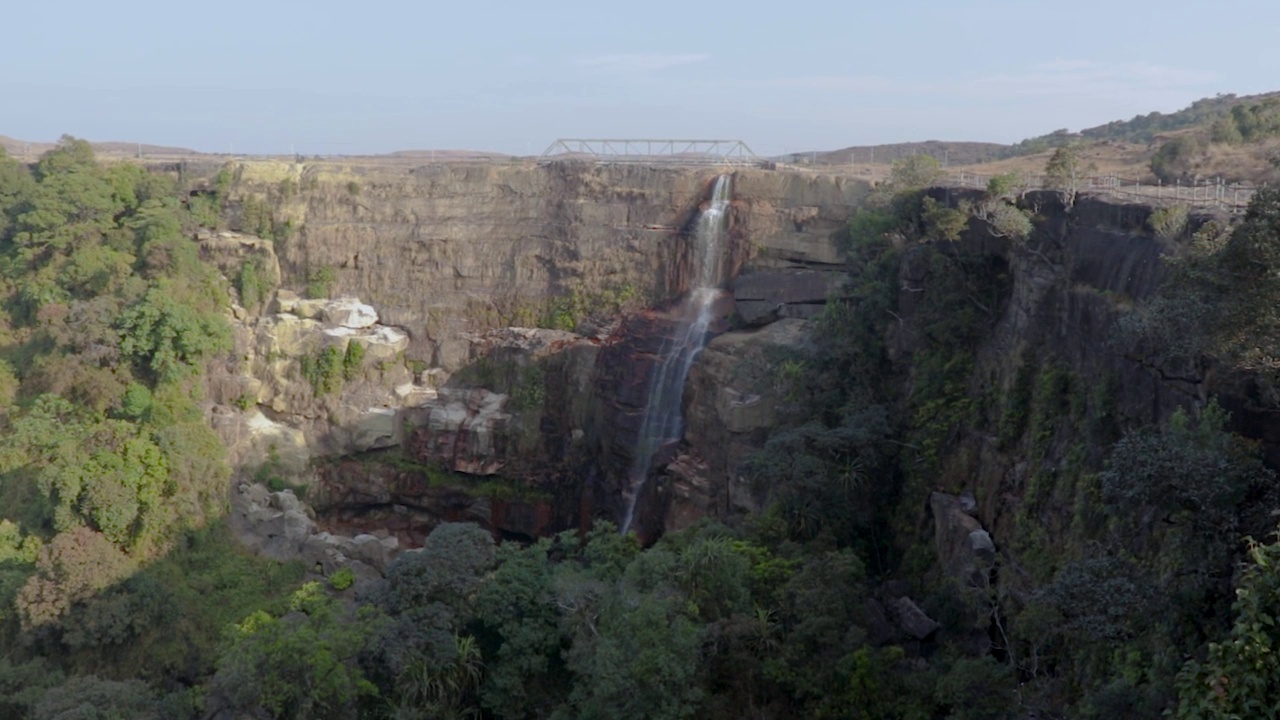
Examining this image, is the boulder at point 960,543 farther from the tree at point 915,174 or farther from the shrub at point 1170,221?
the tree at point 915,174

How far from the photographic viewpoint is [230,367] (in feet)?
106

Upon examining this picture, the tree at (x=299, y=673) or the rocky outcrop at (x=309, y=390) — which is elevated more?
the rocky outcrop at (x=309, y=390)

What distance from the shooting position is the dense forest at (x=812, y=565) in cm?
1185

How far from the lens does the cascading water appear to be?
29891 millimetres

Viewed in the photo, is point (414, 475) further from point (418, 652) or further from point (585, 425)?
point (418, 652)

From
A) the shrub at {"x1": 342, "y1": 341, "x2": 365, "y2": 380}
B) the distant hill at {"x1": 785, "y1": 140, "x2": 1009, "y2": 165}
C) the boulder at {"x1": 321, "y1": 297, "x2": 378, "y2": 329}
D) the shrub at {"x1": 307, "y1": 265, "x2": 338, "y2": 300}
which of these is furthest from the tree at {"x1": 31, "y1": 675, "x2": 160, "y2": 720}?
the distant hill at {"x1": 785, "y1": 140, "x2": 1009, "y2": 165}

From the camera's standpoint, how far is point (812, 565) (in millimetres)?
18000

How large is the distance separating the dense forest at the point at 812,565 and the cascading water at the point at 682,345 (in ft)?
15.1

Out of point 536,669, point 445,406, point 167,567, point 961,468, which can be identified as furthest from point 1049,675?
point 445,406

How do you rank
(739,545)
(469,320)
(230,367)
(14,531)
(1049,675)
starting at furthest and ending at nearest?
(469,320), (230,367), (14,531), (739,545), (1049,675)

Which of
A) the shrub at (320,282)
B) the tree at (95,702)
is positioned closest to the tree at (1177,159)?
the shrub at (320,282)

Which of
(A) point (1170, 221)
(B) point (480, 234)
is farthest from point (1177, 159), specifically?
(B) point (480, 234)

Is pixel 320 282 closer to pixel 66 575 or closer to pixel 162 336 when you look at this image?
pixel 162 336

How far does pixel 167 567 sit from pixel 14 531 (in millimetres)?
3393
